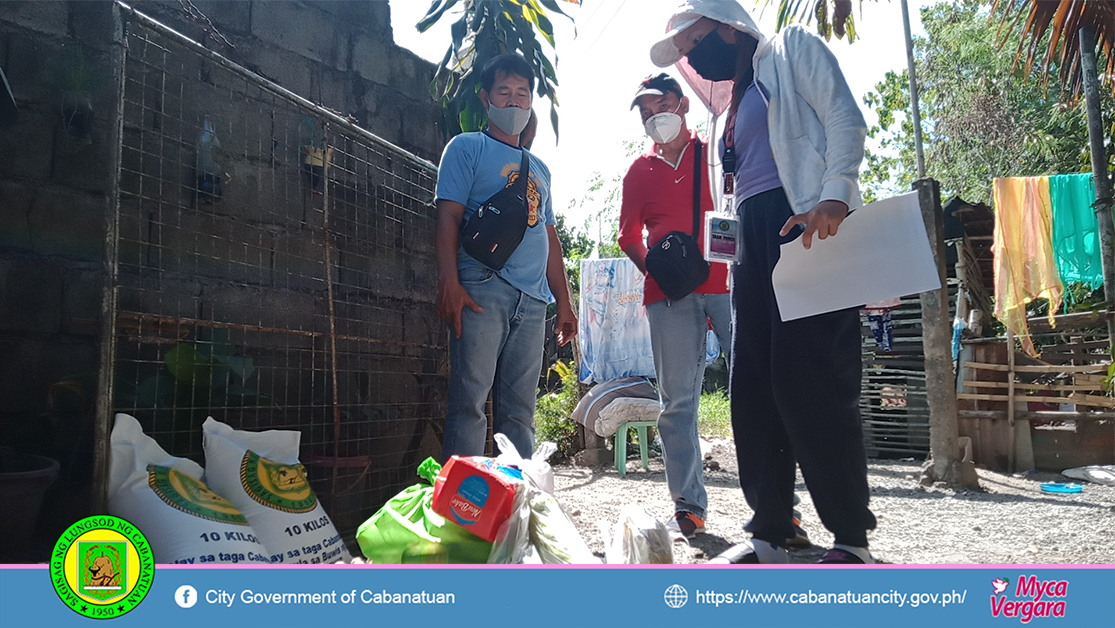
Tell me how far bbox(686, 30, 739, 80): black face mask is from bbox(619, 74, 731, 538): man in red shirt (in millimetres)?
464

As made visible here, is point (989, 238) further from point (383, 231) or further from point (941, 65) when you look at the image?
point (383, 231)

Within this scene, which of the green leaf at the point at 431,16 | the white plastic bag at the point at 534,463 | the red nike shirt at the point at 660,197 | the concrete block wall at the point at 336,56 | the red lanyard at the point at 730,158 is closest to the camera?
the white plastic bag at the point at 534,463

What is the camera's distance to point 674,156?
7.23 ft

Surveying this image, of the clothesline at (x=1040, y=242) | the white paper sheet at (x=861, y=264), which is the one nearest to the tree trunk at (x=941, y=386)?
the clothesline at (x=1040, y=242)

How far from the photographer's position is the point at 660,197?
86.0 inches

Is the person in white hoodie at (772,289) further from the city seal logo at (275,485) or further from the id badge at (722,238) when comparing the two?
the city seal logo at (275,485)

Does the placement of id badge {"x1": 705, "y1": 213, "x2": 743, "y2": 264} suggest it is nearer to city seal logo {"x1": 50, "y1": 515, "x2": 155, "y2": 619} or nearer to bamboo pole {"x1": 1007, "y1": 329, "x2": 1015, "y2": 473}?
city seal logo {"x1": 50, "y1": 515, "x2": 155, "y2": 619}

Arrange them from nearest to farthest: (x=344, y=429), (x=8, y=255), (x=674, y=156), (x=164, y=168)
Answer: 1. (x=8, y=255)
2. (x=164, y=168)
3. (x=674, y=156)
4. (x=344, y=429)

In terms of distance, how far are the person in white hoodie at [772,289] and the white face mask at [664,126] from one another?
1.63ft

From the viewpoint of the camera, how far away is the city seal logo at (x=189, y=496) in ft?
4.32
